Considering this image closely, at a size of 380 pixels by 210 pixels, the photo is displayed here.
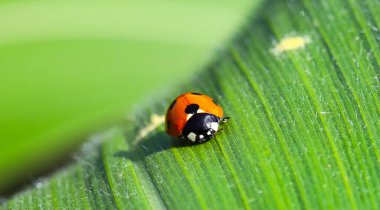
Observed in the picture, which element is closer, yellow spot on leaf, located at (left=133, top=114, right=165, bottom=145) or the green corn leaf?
the green corn leaf

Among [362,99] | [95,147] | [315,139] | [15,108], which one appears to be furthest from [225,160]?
[15,108]

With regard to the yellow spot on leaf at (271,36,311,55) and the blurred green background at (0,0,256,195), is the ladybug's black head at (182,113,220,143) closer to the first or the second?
the yellow spot on leaf at (271,36,311,55)

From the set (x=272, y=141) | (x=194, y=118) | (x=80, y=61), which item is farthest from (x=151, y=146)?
(x=80, y=61)

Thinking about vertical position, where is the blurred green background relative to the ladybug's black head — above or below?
above

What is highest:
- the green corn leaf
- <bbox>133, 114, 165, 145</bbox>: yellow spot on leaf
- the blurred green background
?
the blurred green background

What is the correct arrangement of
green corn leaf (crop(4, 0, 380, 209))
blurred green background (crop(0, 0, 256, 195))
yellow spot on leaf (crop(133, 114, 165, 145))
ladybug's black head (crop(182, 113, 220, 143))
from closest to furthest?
green corn leaf (crop(4, 0, 380, 209)) → ladybug's black head (crop(182, 113, 220, 143)) → yellow spot on leaf (crop(133, 114, 165, 145)) → blurred green background (crop(0, 0, 256, 195))

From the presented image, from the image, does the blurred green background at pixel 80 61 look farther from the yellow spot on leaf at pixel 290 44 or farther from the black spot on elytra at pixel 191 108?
the black spot on elytra at pixel 191 108

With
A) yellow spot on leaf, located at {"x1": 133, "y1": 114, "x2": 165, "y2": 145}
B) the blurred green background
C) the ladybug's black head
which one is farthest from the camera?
the blurred green background

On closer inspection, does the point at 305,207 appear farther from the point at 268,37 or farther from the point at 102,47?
the point at 102,47

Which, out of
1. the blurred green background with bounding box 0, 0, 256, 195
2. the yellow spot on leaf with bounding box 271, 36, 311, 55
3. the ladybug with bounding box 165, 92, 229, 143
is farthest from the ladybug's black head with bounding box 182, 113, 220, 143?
the blurred green background with bounding box 0, 0, 256, 195
